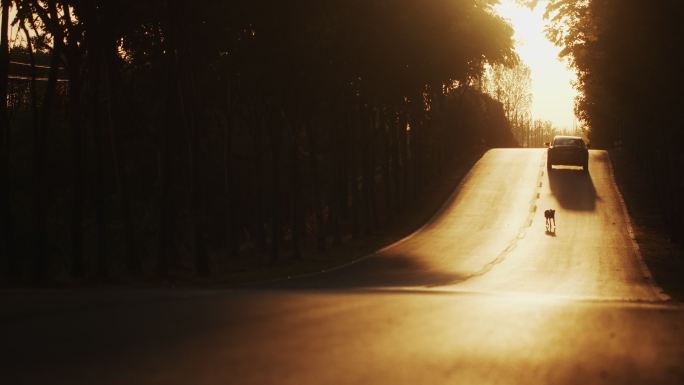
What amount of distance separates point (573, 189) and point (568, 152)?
24.1ft

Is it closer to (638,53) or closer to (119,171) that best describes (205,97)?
Result: (119,171)

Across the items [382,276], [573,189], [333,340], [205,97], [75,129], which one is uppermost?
[205,97]

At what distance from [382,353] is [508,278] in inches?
830

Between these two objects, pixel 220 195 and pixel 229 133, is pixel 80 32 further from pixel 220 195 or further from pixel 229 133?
pixel 220 195

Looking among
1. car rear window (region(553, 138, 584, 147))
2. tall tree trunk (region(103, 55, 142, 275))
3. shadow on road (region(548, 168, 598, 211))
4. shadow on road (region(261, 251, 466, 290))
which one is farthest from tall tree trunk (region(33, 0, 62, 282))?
car rear window (region(553, 138, 584, 147))

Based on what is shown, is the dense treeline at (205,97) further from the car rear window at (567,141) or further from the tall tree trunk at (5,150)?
the car rear window at (567,141)

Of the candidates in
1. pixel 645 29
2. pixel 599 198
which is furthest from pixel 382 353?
pixel 599 198

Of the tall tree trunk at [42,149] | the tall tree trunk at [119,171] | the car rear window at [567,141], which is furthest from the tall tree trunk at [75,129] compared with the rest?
the car rear window at [567,141]

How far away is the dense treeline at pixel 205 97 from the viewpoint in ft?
97.8

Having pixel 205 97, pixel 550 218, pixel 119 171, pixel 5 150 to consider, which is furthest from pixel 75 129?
pixel 550 218

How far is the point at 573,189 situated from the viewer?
58125 millimetres

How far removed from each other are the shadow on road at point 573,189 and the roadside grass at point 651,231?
65.1 inches

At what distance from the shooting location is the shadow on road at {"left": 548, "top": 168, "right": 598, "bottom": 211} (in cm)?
5217

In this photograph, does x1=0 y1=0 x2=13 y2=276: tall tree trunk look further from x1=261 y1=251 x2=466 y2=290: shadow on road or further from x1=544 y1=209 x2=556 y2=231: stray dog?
x1=544 y1=209 x2=556 y2=231: stray dog
